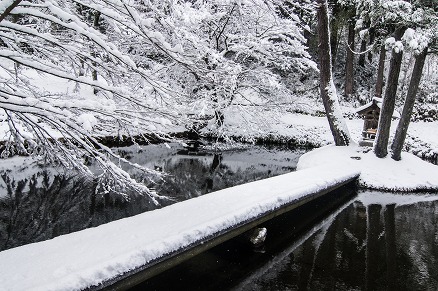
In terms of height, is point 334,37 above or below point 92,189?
above

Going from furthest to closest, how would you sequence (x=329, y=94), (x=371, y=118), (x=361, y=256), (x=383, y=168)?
(x=371, y=118) → (x=329, y=94) → (x=383, y=168) → (x=361, y=256)

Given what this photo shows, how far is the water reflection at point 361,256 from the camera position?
5.35m

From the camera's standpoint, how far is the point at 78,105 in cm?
303

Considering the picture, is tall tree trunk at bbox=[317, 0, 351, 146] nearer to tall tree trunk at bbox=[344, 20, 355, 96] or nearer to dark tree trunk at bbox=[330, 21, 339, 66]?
dark tree trunk at bbox=[330, 21, 339, 66]

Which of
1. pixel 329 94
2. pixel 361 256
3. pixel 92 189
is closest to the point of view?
pixel 361 256

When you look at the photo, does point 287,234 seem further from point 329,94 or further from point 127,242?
point 329,94

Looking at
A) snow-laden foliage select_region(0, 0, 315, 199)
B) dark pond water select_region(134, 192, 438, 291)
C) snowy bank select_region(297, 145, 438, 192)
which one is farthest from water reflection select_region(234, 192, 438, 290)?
snow-laden foliage select_region(0, 0, 315, 199)

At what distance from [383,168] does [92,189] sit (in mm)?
9710

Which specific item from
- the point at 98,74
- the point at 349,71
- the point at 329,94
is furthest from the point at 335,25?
the point at 98,74

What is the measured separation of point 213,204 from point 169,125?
324 centimetres

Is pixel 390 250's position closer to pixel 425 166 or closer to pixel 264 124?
pixel 425 166

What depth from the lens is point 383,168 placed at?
12031mm

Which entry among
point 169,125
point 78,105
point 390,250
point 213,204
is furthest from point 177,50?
point 390,250

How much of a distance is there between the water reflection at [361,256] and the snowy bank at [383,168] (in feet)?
6.92
